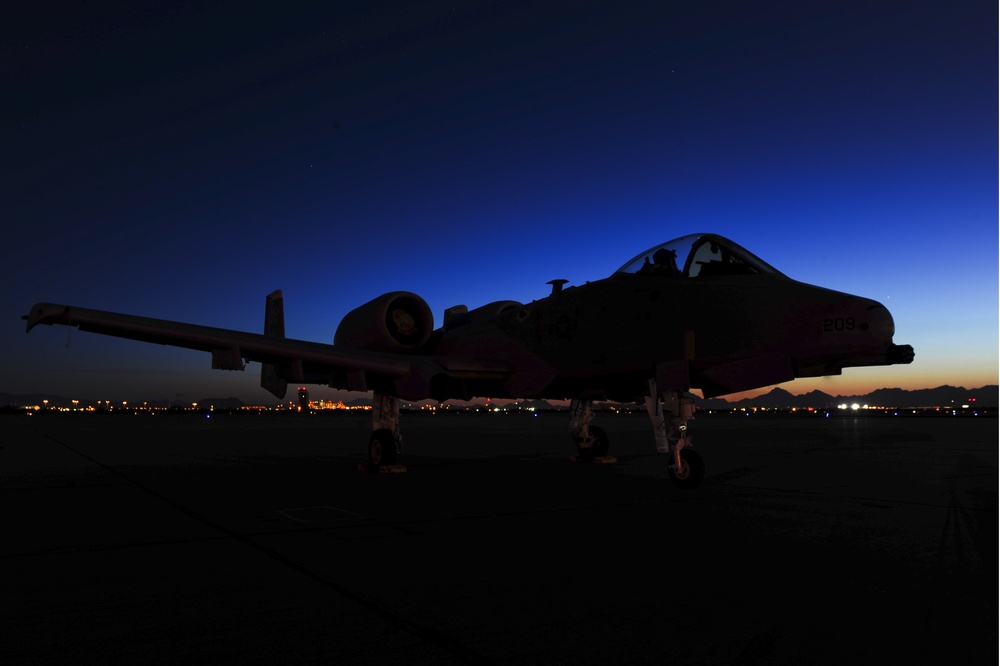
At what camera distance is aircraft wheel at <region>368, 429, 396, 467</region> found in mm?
12828

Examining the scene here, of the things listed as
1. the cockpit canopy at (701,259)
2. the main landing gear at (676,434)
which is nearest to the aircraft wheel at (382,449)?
the main landing gear at (676,434)

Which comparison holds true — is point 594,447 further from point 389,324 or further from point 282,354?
point 282,354

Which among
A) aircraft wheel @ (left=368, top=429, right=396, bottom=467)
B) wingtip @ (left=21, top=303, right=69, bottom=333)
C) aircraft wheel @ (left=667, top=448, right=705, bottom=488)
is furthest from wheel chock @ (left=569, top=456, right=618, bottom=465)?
wingtip @ (left=21, top=303, right=69, bottom=333)

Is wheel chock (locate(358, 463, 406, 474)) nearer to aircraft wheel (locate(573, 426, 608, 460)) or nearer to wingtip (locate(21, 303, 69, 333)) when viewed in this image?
aircraft wheel (locate(573, 426, 608, 460))

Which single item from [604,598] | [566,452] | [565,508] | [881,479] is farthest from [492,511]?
[566,452]

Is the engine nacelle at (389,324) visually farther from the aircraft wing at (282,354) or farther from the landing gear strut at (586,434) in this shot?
the landing gear strut at (586,434)

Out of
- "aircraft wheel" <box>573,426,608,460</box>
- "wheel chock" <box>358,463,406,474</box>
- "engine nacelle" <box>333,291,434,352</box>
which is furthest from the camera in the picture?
"aircraft wheel" <box>573,426,608,460</box>

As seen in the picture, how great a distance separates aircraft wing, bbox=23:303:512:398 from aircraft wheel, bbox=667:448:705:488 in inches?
167

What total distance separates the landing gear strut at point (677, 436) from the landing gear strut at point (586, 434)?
14.5 feet

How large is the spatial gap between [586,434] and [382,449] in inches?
170

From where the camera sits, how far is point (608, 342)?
10.6 meters

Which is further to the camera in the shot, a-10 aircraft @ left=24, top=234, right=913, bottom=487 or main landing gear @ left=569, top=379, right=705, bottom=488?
main landing gear @ left=569, top=379, right=705, bottom=488

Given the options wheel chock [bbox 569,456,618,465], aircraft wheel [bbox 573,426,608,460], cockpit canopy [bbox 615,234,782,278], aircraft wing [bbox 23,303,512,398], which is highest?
cockpit canopy [bbox 615,234,782,278]

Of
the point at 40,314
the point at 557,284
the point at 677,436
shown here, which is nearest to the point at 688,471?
the point at 677,436
